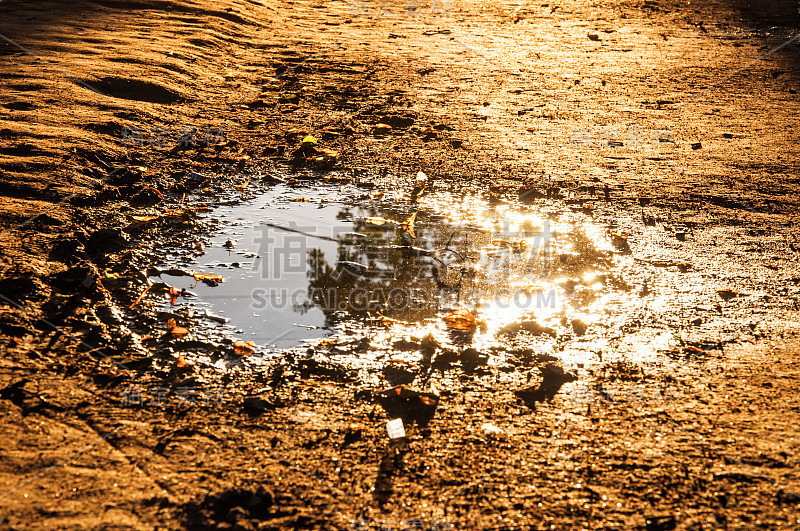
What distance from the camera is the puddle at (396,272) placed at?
3.11 meters

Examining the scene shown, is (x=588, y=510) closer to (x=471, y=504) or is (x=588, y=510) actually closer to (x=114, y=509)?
(x=471, y=504)

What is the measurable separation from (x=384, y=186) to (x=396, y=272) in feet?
3.47

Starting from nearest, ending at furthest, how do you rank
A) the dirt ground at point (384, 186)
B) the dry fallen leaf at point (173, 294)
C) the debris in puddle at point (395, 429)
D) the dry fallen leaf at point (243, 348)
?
1. the dirt ground at point (384, 186)
2. the debris in puddle at point (395, 429)
3. the dry fallen leaf at point (243, 348)
4. the dry fallen leaf at point (173, 294)

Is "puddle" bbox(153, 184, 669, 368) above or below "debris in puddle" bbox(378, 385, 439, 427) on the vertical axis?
above

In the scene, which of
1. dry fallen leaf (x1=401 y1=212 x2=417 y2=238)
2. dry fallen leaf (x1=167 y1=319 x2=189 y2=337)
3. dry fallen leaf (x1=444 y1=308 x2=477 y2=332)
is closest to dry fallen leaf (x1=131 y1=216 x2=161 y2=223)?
dry fallen leaf (x1=167 y1=319 x2=189 y2=337)

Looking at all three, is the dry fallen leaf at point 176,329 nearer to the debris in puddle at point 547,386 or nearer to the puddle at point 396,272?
the puddle at point 396,272

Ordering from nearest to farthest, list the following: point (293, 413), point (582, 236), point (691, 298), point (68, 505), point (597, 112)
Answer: point (68, 505)
point (293, 413)
point (691, 298)
point (582, 236)
point (597, 112)

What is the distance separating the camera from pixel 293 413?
255 cm

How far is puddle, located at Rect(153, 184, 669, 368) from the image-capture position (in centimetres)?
311

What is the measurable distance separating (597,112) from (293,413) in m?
4.30

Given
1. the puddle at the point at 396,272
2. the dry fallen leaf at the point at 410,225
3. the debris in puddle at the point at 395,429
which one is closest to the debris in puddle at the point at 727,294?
the puddle at the point at 396,272

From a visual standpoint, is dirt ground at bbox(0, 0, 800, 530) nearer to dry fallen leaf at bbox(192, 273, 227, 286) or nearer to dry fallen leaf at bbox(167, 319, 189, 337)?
dry fallen leaf at bbox(167, 319, 189, 337)

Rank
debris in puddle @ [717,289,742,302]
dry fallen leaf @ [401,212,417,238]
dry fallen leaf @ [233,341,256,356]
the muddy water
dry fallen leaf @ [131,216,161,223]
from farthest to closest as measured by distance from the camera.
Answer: dry fallen leaf @ [401,212,417,238] < dry fallen leaf @ [131,216,161,223] < debris in puddle @ [717,289,742,302] < the muddy water < dry fallen leaf @ [233,341,256,356]

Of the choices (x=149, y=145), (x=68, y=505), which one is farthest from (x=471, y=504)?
(x=149, y=145)
